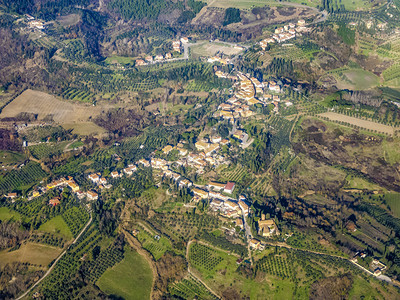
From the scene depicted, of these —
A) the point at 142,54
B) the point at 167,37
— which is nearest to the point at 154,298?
the point at 142,54

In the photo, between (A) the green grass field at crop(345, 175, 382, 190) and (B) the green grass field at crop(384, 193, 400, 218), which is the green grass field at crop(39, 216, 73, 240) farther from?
(B) the green grass field at crop(384, 193, 400, 218)

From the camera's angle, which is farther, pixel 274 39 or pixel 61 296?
pixel 274 39

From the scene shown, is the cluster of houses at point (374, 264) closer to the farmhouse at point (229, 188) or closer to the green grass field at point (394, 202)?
the green grass field at point (394, 202)

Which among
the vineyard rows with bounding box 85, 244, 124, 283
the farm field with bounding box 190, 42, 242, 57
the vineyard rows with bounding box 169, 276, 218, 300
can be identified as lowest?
the vineyard rows with bounding box 169, 276, 218, 300

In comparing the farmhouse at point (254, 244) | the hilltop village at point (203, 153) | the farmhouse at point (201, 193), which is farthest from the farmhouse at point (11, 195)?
the farmhouse at point (254, 244)

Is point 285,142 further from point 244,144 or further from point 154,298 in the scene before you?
point 154,298

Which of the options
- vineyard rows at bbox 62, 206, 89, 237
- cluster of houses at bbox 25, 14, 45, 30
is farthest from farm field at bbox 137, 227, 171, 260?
cluster of houses at bbox 25, 14, 45, 30

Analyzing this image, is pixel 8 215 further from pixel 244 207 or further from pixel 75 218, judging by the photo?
pixel 244 207
